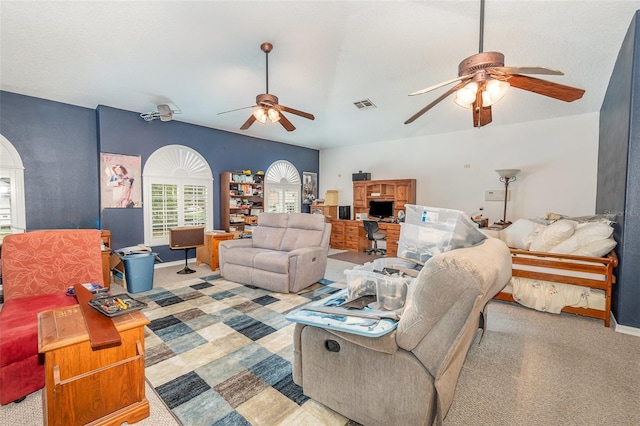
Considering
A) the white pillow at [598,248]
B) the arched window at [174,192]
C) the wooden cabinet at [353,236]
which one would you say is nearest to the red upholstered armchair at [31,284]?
the arched window at [174,192]

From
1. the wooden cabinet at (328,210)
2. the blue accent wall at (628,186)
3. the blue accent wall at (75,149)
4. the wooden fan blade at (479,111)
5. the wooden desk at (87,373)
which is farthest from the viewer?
the wooden cabinet at (328,210)

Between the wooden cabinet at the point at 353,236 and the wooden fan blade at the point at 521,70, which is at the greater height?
the wooden fan blade at the point at 521,70

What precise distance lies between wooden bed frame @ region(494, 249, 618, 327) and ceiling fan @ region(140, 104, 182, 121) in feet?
16.9

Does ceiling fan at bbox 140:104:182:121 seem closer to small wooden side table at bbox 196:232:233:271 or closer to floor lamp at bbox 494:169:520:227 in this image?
small wooden side table at bbox 196:232:233:271

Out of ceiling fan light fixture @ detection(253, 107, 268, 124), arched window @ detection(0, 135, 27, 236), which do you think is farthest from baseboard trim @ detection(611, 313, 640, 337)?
arched window @ detection(0, 135, 27, 236)

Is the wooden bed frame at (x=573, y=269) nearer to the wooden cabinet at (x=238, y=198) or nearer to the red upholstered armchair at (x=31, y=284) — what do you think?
the red upholstered armchair at (x=31, y=284)

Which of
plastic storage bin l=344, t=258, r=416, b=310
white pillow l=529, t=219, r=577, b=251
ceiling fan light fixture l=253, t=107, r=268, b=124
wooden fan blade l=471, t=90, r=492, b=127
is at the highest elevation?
ceiling fan light fixture l=253, t=107, r=268, b=124

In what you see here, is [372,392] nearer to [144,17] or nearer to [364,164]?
[144,17]

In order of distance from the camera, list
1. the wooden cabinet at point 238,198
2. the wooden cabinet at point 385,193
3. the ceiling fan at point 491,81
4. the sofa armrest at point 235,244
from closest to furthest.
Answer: the ceiling fan at point 491,81, the sofa armrest at point 235,244, the wooden cabinet at point 238,198, the wooden cabinet at point 385,193

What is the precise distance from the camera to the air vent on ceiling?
4.38 m

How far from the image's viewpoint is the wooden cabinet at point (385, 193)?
644cm

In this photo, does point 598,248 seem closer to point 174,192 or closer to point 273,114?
point 273,114

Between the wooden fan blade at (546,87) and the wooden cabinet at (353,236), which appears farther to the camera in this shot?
the wooden cabinet at (353,236)

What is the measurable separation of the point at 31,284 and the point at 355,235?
18.1ft
